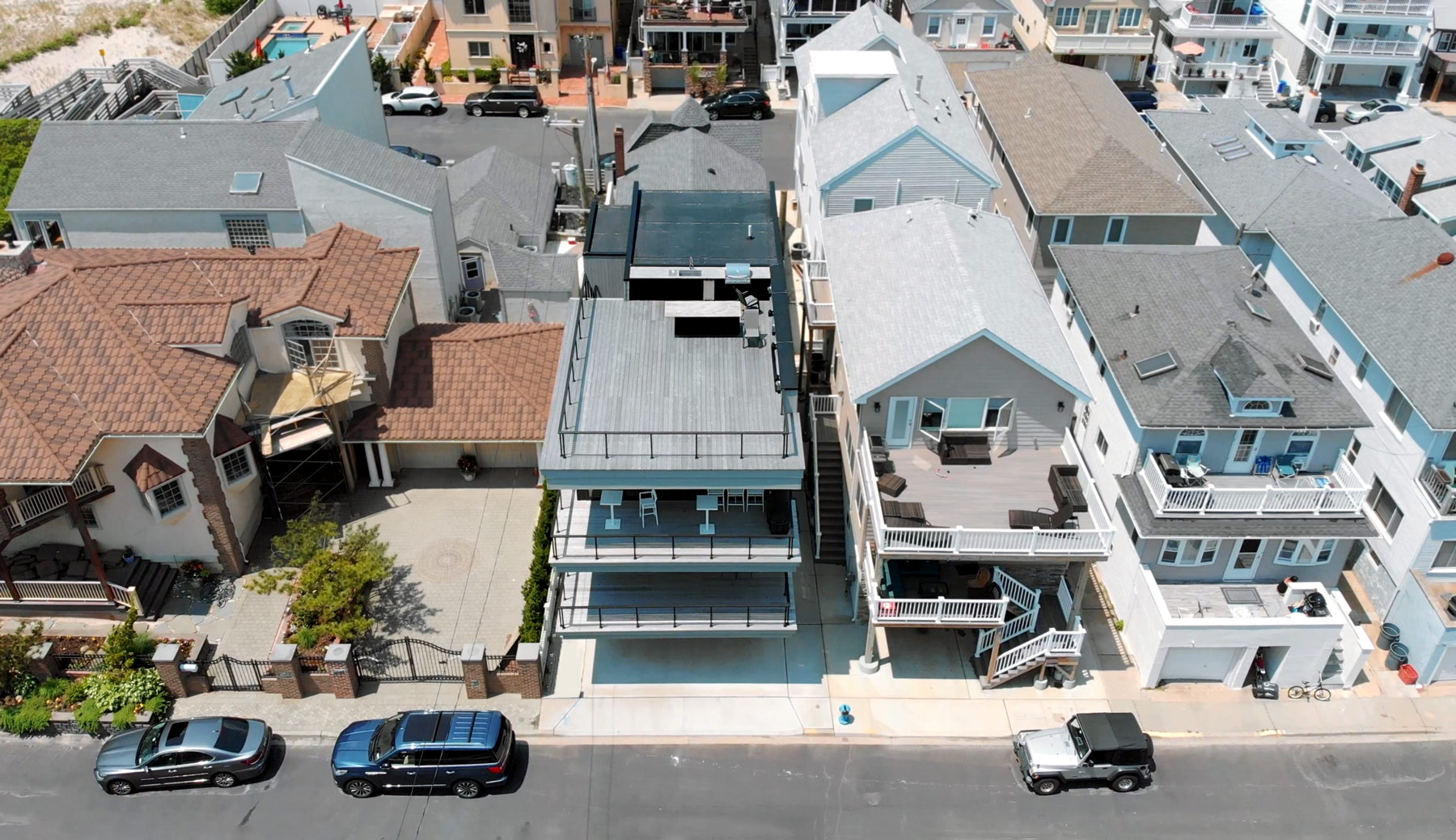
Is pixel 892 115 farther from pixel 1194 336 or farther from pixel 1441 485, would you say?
pixel 1441 485

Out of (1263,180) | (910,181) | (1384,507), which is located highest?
(910,181)

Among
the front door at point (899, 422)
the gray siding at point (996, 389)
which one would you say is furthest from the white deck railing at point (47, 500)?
the front door at point (899, 422)

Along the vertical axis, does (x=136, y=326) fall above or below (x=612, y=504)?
above

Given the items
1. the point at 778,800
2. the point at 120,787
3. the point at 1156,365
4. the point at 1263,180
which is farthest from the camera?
the point at 1263,180

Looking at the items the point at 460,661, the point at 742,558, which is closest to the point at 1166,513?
the point at 742,558

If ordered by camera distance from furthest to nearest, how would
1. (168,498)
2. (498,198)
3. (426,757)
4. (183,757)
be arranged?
(498,198) → (168,498) → (183,757) → (426,757)

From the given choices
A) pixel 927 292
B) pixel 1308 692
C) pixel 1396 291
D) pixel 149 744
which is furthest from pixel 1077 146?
pixel 149 744

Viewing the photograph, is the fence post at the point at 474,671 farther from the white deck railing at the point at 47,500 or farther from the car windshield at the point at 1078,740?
the car windshield at the point at 1078,740
